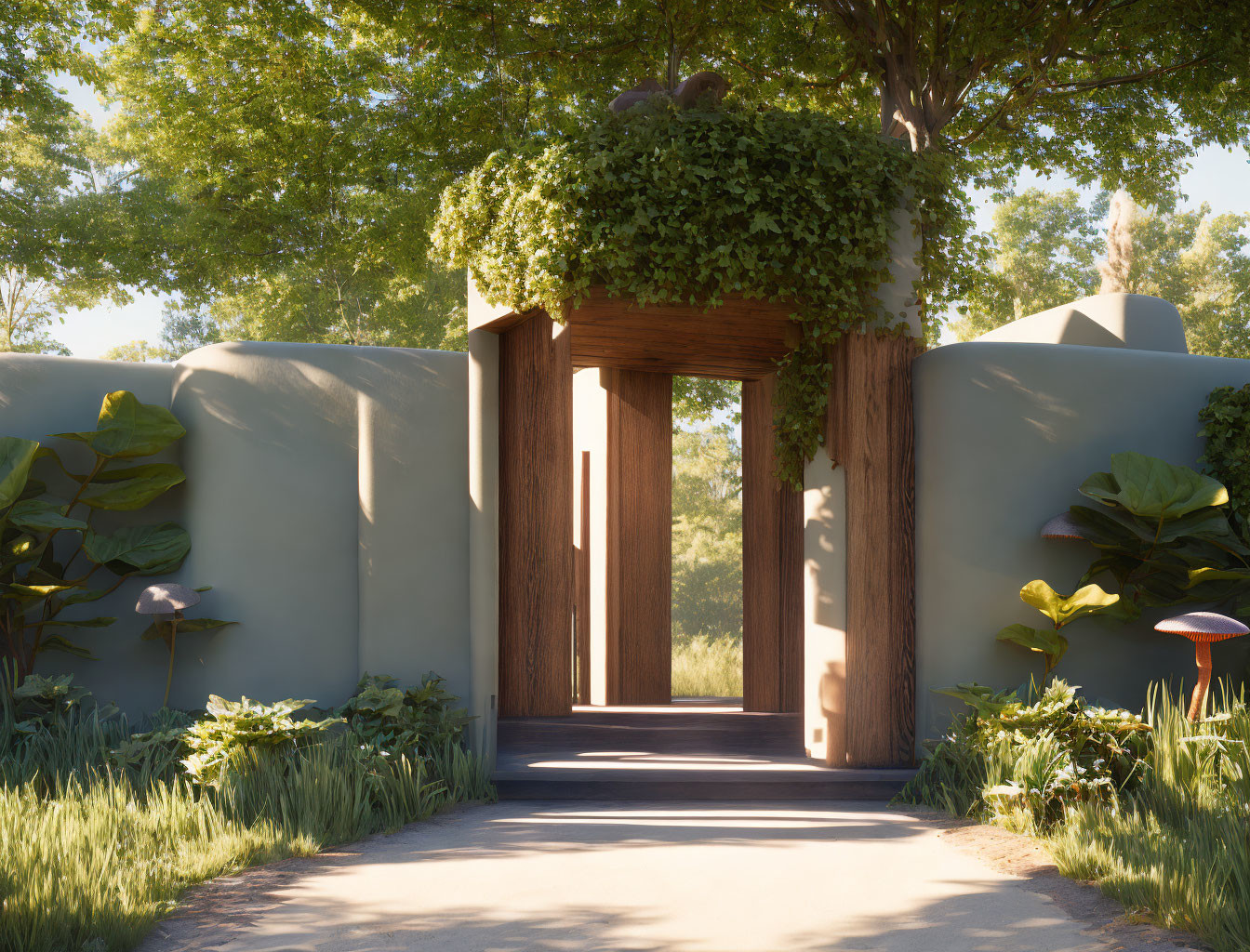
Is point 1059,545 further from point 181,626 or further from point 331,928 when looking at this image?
point 181,626

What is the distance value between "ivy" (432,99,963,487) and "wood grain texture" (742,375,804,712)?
6.90 ft

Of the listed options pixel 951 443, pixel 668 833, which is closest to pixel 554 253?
pixel 951 443

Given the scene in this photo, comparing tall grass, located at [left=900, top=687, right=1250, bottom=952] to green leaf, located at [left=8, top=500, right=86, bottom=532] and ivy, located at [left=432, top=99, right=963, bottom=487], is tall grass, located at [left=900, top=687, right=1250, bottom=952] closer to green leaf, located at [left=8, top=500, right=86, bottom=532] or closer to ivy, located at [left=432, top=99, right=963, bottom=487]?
ivy, located at [left=432, top=99, right=963, bottom=487]

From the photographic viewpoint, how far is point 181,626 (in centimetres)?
632

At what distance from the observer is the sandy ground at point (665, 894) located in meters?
3.39

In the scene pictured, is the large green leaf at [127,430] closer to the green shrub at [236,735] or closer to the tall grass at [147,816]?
the tall grass at [147,816]

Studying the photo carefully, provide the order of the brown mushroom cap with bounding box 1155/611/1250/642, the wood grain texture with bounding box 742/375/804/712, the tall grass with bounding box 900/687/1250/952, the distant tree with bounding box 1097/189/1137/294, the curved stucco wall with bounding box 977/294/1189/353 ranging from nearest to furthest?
the tall grass with bounding box 900/687/1250/952
the brown mushroom cap with bounding box 1155/611/1250/642
the curved stucco wall with bounding box 977/294/1189/353
the wood grain texture with bounding box 742/375/804/712
the distant tree with bounding box 1097/189/1137/294

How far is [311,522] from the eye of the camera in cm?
648

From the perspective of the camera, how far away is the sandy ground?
11.1ft

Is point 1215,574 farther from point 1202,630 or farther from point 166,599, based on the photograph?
point 166,599

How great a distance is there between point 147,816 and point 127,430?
2.88 meters

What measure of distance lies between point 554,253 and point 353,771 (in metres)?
3.26

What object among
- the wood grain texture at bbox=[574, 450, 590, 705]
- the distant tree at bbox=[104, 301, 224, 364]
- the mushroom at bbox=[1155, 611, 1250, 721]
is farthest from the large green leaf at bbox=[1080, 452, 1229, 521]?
the distant tree at bbox=[104, 301, 224, 364]

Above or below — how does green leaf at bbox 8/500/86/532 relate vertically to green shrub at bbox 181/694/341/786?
above
